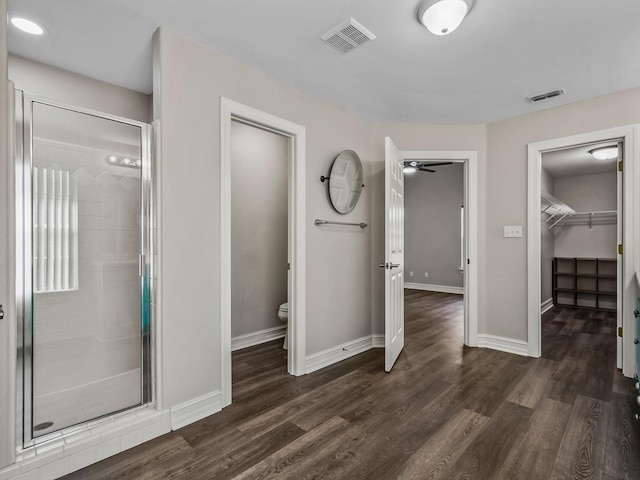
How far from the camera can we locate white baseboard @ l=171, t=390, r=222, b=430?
202 cm

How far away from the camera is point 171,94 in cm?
204

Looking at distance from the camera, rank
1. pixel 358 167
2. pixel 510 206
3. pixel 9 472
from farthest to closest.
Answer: pixel 510 206
pixel 358 167
pixel 9 472

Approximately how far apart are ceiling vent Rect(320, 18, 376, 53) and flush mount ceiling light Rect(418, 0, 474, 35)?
341mm

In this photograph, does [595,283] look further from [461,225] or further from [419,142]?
[419,142]

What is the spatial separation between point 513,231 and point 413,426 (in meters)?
2.35

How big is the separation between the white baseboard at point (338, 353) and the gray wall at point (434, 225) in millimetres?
4375

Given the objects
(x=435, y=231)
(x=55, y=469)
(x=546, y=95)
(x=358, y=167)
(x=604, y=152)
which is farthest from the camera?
(x=435, y=231)

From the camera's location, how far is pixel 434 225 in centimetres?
763

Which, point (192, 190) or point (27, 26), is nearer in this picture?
point (27, 26)

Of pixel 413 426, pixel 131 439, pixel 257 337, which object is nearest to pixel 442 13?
pixel 413 426

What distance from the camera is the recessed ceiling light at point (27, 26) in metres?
1.91

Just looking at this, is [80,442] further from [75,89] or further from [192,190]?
[75,89]

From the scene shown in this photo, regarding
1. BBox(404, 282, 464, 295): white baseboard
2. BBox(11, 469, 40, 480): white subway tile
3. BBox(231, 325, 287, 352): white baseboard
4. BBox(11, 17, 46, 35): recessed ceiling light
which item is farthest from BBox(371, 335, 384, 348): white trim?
BBox(404, 282, 464, 295): white baseboard

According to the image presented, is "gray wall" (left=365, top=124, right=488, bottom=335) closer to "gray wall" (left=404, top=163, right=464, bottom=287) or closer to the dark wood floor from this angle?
the dark wood floor
